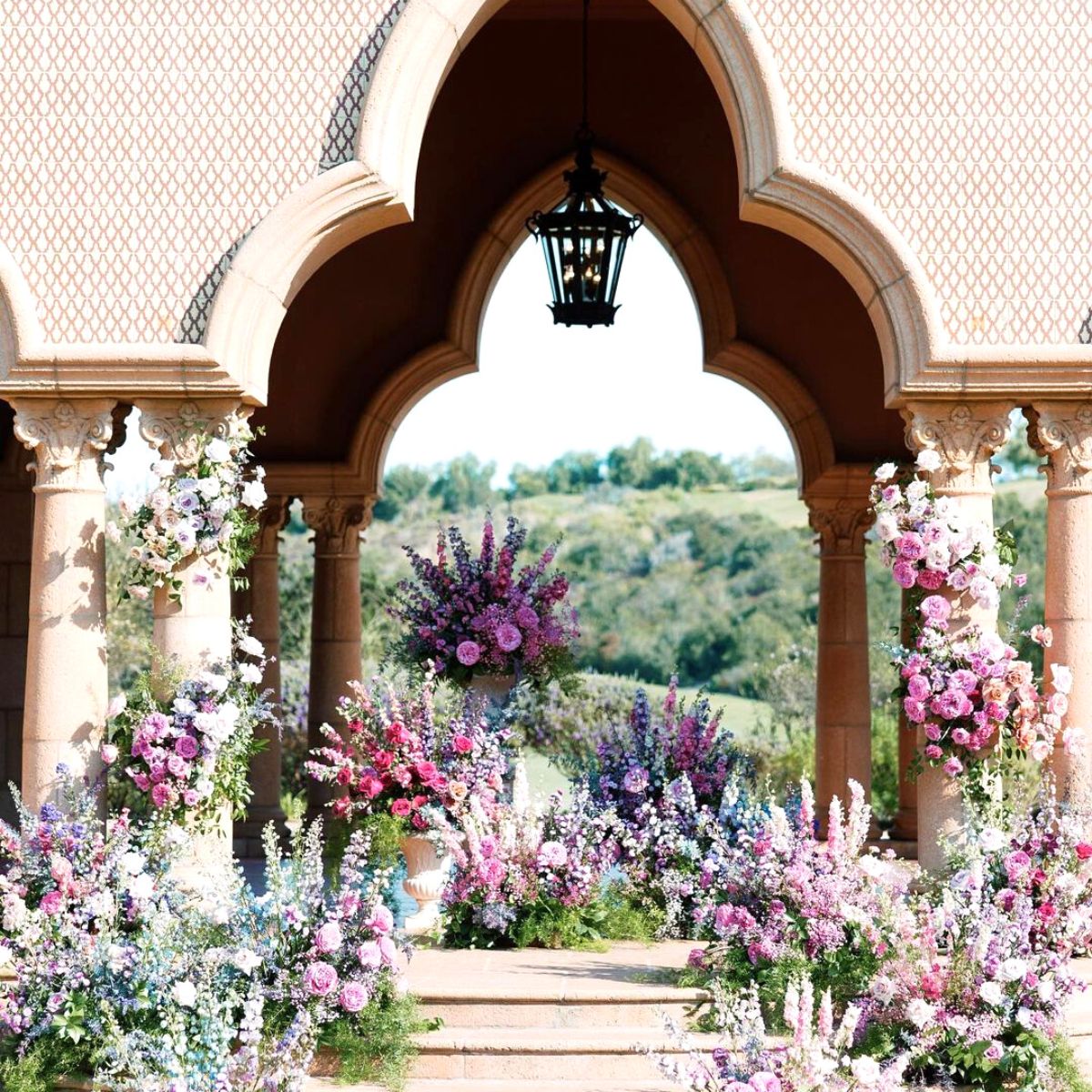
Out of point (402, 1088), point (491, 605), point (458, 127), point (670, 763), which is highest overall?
point (458, 127)

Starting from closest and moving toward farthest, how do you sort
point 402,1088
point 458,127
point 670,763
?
point 402,1088, point 670,763, point 458,127

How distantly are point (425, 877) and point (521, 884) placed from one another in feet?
3.02

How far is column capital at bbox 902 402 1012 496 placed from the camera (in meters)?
8.37

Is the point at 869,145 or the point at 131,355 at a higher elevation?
the point at 869,145

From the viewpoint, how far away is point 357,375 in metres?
13.4

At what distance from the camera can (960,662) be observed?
8.25m

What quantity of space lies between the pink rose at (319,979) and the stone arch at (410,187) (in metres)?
2.89

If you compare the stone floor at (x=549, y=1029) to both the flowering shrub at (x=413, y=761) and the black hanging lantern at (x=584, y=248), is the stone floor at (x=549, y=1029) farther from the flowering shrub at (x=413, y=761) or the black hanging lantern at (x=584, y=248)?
the black hanging lantern at (x=584, y=248)

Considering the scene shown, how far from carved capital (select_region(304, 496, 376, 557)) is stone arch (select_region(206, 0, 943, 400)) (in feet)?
17.5

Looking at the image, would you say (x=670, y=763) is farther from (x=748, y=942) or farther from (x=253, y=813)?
(x=253, y=813)

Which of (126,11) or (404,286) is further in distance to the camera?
(404,286)

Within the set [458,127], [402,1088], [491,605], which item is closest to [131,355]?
[491,605]

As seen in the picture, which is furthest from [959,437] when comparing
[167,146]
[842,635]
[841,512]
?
[842,635]

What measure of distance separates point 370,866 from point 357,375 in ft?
15.9
